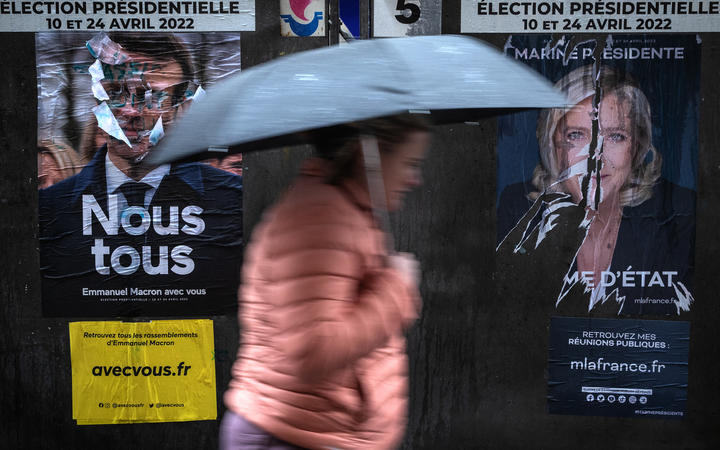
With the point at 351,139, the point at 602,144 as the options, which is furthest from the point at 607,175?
the point at 351,139

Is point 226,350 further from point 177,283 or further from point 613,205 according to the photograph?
point 613,205

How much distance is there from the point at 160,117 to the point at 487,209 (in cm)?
227

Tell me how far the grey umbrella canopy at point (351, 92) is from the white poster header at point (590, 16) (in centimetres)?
254

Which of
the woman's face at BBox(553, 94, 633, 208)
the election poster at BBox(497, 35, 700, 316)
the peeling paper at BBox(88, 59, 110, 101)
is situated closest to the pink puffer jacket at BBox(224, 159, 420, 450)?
the election poster at BBox(497, 35, 700, 316)

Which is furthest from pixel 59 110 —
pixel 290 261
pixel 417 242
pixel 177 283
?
pixel 290 261

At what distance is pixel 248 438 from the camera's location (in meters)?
1.86

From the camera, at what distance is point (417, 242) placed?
181 inches

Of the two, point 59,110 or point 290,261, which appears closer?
point 290,261

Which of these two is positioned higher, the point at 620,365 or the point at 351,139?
the point at 351,139

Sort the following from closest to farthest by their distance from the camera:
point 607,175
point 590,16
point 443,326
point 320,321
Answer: point 320,321 → point 590,16 → point 607,175 → point 443,326

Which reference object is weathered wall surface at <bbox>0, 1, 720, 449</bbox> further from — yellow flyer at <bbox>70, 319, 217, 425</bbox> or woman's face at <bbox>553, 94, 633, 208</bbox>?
woman's face at <bbox>553, 94, 633, 208</bbox>

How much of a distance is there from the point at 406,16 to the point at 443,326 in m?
2.09

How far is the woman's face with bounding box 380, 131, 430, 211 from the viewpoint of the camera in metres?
1.94

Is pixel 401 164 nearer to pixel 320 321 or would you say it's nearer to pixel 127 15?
pixel 320 321
